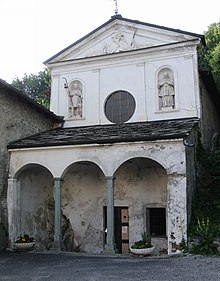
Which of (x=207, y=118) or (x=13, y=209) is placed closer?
(x=13, y=209)

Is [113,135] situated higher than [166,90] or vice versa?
[166,90]

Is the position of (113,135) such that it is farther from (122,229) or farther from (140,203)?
(122,229)

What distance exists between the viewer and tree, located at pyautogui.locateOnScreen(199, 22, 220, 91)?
22350mm

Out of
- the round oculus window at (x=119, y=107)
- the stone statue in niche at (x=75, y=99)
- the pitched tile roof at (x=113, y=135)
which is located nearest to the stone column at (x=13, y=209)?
the pitched tile roof at (x=113, y=135)

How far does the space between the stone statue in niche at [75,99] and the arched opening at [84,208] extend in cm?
272

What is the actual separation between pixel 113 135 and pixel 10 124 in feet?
12.4

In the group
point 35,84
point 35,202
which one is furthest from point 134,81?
point 35,84

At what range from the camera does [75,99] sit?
15.8 m

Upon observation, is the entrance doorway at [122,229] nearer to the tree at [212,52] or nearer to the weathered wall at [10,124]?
the weathered wall at [10,124]

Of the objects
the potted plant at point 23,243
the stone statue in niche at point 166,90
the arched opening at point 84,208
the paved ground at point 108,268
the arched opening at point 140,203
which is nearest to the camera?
the paved ground at point 108,268

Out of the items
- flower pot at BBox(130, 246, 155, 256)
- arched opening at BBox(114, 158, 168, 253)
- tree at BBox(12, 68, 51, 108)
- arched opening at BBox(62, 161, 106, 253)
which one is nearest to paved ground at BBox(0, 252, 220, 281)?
flower pot at BBox(130, 246, 155, 256)

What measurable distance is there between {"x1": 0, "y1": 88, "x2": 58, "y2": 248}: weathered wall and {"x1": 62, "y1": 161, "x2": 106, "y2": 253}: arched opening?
8.25 feet

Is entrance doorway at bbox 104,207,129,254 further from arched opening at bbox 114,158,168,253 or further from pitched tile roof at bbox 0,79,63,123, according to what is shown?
A: pitched tile roof at bbox 0,79,63,123

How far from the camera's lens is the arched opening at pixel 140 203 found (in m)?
13.2
